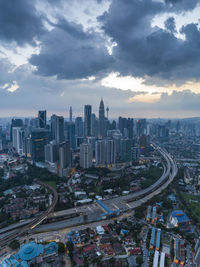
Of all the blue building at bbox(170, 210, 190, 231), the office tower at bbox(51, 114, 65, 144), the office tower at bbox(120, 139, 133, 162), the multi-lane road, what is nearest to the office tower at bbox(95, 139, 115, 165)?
the office tower at bbox(120, 139, 133, 162)

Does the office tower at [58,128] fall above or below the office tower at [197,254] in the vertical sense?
above

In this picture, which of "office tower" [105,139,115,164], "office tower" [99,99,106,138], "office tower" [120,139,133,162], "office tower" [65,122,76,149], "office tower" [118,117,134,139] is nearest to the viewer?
"office tower" [105,139,115,164]

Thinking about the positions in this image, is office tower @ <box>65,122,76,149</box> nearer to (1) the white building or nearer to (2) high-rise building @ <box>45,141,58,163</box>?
(2) high-rise building @ <box>45,141,58,163</box>

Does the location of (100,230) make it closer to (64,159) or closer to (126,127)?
(64,159)

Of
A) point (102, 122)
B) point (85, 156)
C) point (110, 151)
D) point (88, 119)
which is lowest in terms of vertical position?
point (85, 156)

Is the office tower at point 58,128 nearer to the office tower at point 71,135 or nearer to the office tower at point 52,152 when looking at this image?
the office tower at point 71,135

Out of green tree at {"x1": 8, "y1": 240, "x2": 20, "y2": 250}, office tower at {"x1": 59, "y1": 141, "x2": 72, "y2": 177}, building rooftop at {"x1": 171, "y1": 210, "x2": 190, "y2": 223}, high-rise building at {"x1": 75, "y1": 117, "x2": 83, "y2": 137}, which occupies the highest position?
high-rise building at {"x1": 75, "y1": 117, "x2": 83, "y2": 137}

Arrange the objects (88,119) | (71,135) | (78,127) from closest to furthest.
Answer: (71,135) < (88,119) < (78,127)

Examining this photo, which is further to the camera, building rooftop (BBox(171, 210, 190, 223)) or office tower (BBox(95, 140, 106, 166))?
office tower (BBox(95, 140, 106, 166))

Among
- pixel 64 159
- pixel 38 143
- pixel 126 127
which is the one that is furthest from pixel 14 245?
pixel 126 127

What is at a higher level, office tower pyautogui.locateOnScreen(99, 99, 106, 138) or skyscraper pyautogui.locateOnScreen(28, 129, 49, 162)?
office tower pyautogui.locateOnScreen(99, 99, 106, 138)

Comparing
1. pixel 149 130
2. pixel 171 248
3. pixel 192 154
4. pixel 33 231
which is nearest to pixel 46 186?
pixel 33 231

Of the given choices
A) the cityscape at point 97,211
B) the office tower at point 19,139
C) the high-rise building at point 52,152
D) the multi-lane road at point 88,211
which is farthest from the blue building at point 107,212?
the office tower at point 19,139
